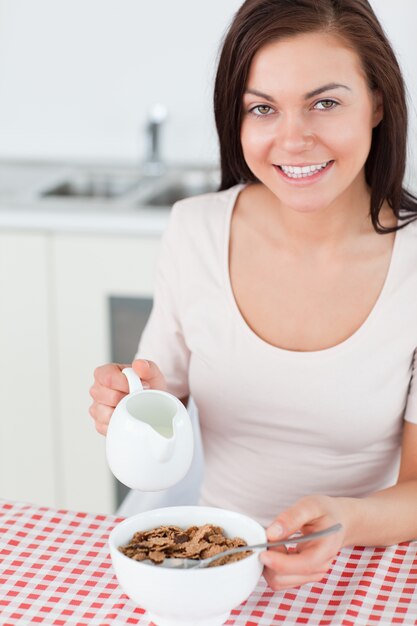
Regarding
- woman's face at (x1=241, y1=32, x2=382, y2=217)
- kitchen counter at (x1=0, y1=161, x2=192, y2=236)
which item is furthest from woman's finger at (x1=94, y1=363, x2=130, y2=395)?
kitchen counter at (x1=0, y1=161, x2=192, y2=236)

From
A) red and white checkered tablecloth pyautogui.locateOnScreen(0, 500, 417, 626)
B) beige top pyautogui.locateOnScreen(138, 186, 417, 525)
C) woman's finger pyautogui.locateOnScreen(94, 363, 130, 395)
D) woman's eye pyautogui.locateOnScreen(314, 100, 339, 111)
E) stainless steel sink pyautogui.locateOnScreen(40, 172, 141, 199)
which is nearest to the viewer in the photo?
red and white checkered tablecloth pyautogui.locateOnScreen(0, 500, 417, 626)

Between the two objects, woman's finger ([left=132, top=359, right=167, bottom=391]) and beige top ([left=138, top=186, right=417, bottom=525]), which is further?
beige top ([left=138, top=186, right=417, bottom=525])

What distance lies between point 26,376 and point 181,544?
1701 mm

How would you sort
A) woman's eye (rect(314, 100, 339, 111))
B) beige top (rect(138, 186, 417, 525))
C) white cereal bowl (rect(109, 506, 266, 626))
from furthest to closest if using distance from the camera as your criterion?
beige top (rect(138, 186, 417, 525)), woman's eye (rect(314, 100, 339, 111)), white cereal bowl (rect(109, 506, 266, 626))

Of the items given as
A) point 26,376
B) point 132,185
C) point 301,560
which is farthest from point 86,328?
point 301,560

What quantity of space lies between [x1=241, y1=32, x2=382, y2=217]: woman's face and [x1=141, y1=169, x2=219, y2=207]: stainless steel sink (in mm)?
1456

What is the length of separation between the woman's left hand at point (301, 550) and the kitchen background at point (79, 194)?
1321 mm

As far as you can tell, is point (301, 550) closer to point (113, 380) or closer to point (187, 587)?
point (187, 587)

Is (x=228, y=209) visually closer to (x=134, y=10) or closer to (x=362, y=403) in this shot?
(x=362, y=403)

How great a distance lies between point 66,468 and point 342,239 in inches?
55.3

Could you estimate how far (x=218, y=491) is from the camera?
1.75 meters

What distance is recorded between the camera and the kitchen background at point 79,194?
2.63 m

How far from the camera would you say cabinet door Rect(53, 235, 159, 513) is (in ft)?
8.55

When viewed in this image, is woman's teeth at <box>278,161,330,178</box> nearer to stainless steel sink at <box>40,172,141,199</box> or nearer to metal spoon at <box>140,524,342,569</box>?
metal spoon at <box>140,524,342,569</box>
